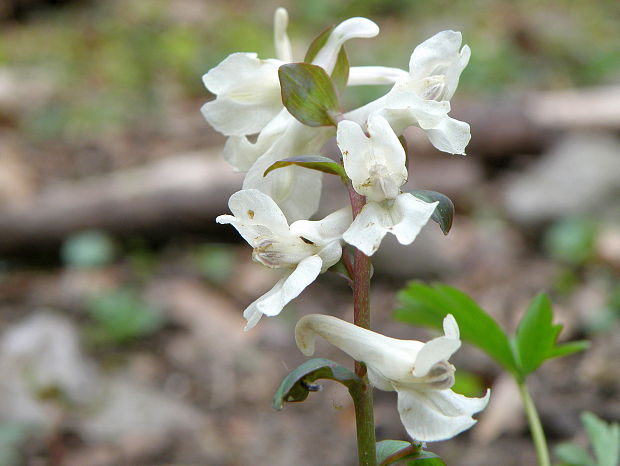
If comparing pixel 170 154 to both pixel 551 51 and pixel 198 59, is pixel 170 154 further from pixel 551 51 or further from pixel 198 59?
pixel 551 51

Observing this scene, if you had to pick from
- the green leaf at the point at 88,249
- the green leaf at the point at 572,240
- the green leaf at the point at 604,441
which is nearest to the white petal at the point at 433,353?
the green leaf at the point at 604,441

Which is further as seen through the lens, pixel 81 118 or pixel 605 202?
pixel 81 118

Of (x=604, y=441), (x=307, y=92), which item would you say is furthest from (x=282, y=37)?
(x=604, y=441)

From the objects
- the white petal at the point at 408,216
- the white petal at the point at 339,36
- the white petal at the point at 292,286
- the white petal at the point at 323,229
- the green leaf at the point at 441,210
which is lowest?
the white petal at the point at 292,286

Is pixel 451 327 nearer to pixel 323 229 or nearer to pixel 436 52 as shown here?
pixel 323 229

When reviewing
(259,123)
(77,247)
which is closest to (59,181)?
(77,247)

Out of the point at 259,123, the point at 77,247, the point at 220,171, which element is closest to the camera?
the point at 259,123

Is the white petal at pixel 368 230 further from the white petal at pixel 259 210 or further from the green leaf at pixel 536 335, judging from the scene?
the green leaf at pixel 536 335

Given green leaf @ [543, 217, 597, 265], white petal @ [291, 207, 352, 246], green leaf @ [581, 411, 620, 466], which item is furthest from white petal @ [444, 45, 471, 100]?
green leaf @ [543, 217, 597, 265]

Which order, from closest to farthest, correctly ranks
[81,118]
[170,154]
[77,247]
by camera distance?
[77,247] < [170,154] < [81,118]
